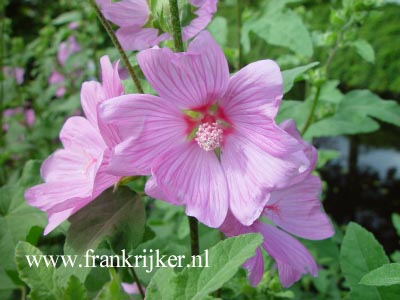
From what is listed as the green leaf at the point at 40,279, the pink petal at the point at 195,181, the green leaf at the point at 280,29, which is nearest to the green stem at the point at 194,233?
the pink petal at the point at 195,181

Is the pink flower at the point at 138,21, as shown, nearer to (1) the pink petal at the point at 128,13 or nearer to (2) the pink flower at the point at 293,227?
(1) the pink petal at the point at 128,13

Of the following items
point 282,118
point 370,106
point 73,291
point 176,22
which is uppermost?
point 176,22

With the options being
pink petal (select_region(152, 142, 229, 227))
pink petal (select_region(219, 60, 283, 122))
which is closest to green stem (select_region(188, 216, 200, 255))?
pink petal (select_region(152, 142, 229, 227))

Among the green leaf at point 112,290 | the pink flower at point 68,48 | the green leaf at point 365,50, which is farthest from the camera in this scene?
the pink flower at point 68,48

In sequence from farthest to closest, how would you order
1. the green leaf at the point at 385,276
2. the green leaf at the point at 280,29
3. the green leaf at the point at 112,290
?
the green leaf at the point at 280,29
the green leaf at the point at 385,276
the green leaf at the point at 112,290

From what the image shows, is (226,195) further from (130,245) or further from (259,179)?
(130,245)

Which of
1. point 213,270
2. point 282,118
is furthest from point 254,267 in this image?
point 282,118

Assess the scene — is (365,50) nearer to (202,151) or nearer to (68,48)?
(202,151)
